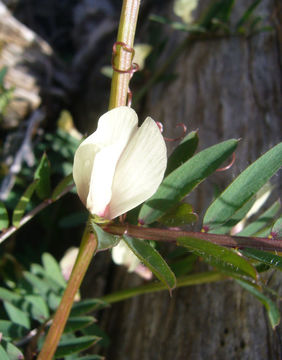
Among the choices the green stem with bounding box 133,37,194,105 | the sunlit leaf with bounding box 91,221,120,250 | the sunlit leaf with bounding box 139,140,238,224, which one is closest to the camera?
the sunlit leaf with bounding box 91,221,120,250

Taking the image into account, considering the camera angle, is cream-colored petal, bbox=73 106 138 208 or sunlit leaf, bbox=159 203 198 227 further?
sunlit leaf, bbox=159 203 198 227

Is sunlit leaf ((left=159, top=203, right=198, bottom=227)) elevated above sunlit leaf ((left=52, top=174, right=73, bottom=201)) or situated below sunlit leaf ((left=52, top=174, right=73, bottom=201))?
below

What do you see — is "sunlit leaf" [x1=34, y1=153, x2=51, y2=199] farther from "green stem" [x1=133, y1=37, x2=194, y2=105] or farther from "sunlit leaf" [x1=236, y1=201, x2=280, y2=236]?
"green stem" [x1=133, y1=37, x2=194, y2=105]

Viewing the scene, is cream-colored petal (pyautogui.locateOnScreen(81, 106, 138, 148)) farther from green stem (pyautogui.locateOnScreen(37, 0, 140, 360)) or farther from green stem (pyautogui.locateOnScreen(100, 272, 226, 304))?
green stem (pyautogui.locateOnScreen(100, 272, 226, 304))

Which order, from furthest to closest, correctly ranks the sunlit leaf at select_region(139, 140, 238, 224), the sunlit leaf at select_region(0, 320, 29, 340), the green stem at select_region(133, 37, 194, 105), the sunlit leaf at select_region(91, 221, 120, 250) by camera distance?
1. the green stem at select_region(133, 37, 194, 105)
2. the sunlit leaf at select_region(0, 320, 29, 340)
3. the sunlit leaf at select_region(139, 140, 238, 224)
4. the sunlit leaf at select_region(91, 221, 120, 250)

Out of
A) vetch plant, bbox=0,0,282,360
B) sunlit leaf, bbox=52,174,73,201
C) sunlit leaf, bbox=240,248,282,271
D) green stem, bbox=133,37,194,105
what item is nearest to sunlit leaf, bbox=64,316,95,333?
vetch plant, bbox=0,0,282,360

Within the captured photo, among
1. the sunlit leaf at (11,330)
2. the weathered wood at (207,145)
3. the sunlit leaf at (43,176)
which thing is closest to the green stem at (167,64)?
the weathered wood at (207,145)

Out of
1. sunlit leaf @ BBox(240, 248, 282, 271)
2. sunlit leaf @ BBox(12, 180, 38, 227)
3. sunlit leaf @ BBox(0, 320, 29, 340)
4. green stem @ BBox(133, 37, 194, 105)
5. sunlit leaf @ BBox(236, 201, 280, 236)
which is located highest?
green stem @ BBox(133, 37, 194, 105)

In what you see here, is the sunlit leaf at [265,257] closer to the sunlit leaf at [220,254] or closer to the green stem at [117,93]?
the sunlit leaf at [220,254]
